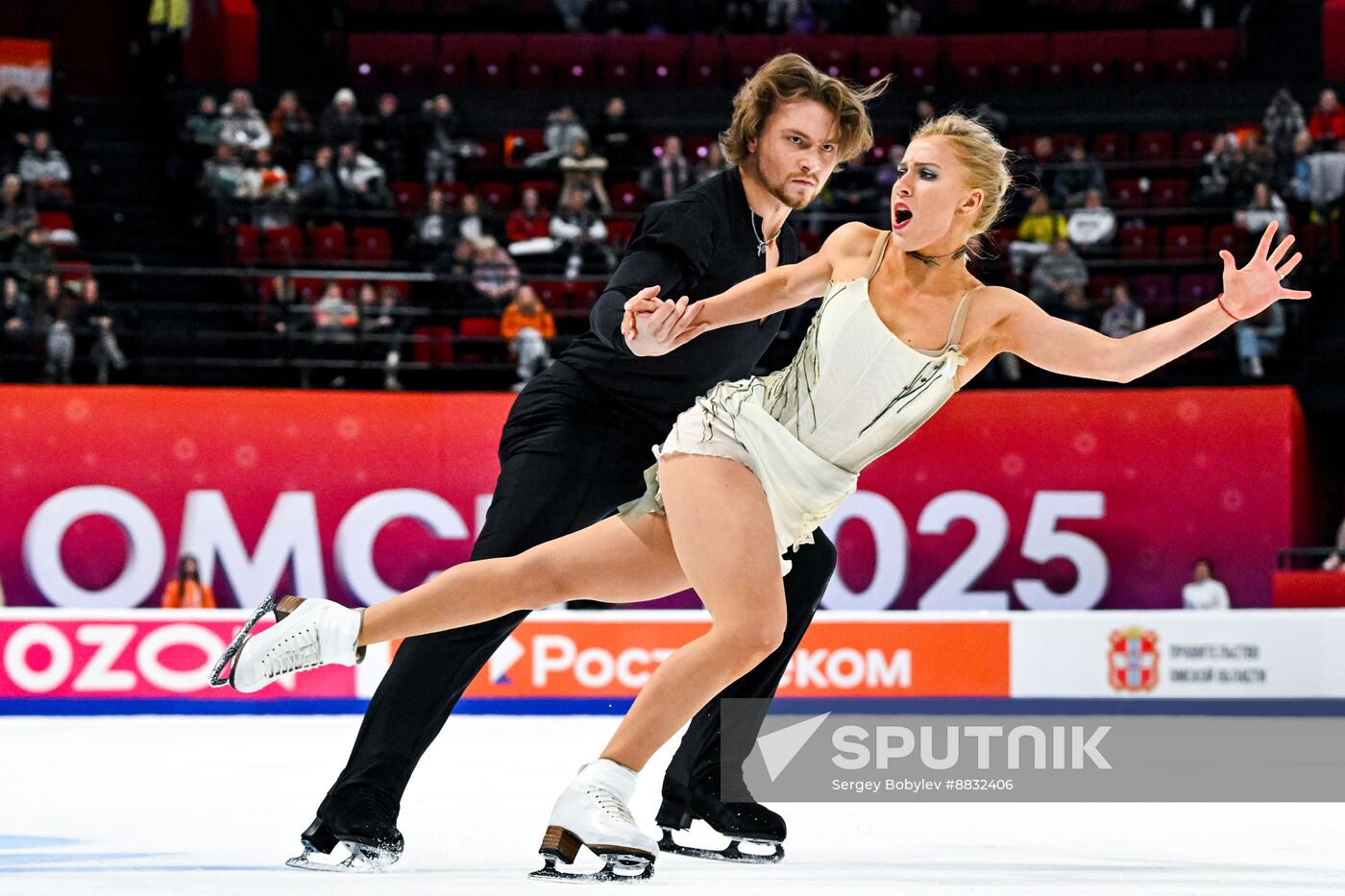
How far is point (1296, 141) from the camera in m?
12.9

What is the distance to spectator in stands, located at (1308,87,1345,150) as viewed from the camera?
517 inches

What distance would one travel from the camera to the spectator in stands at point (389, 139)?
13.9 meters

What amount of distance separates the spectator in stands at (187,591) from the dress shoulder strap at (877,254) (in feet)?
27.4

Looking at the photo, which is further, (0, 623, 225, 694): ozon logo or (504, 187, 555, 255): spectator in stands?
(504, 187, 555, 255): spectator in stands

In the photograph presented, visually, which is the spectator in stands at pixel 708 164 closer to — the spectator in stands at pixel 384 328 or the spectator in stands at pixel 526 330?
the spectator in stands at pixel 526 330

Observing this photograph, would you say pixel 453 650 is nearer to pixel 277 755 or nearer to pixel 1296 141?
pixel 277 755

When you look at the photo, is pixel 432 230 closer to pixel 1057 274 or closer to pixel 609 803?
pixel 1057 274

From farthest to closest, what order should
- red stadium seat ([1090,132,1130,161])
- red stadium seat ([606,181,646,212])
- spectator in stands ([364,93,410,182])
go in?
1. red stadium seat ([1090,132,1130,161])
2. spectator in stands ([364,93,410,182])
3. red stadium seat ([606,181,646,212])

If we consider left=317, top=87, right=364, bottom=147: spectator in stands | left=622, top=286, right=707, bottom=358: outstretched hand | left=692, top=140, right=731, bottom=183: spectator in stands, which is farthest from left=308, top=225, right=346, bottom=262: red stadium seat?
left=622, top=286, right=707, bottom=358: outstretched hand

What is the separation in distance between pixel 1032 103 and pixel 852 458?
39.9 ft

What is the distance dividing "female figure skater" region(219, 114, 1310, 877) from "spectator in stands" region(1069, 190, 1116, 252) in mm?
9488

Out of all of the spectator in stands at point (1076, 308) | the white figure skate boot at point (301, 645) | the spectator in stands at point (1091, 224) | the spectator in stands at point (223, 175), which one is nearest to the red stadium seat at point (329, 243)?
the spectator in stands at point (223, 175)

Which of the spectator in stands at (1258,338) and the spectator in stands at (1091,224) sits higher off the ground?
the spectator in stands at (1091,224)

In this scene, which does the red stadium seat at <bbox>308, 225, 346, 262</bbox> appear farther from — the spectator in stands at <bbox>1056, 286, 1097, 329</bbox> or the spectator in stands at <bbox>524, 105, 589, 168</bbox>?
the spectator in stands at <bbox>1056, 286, 1097, 329</bbox>
